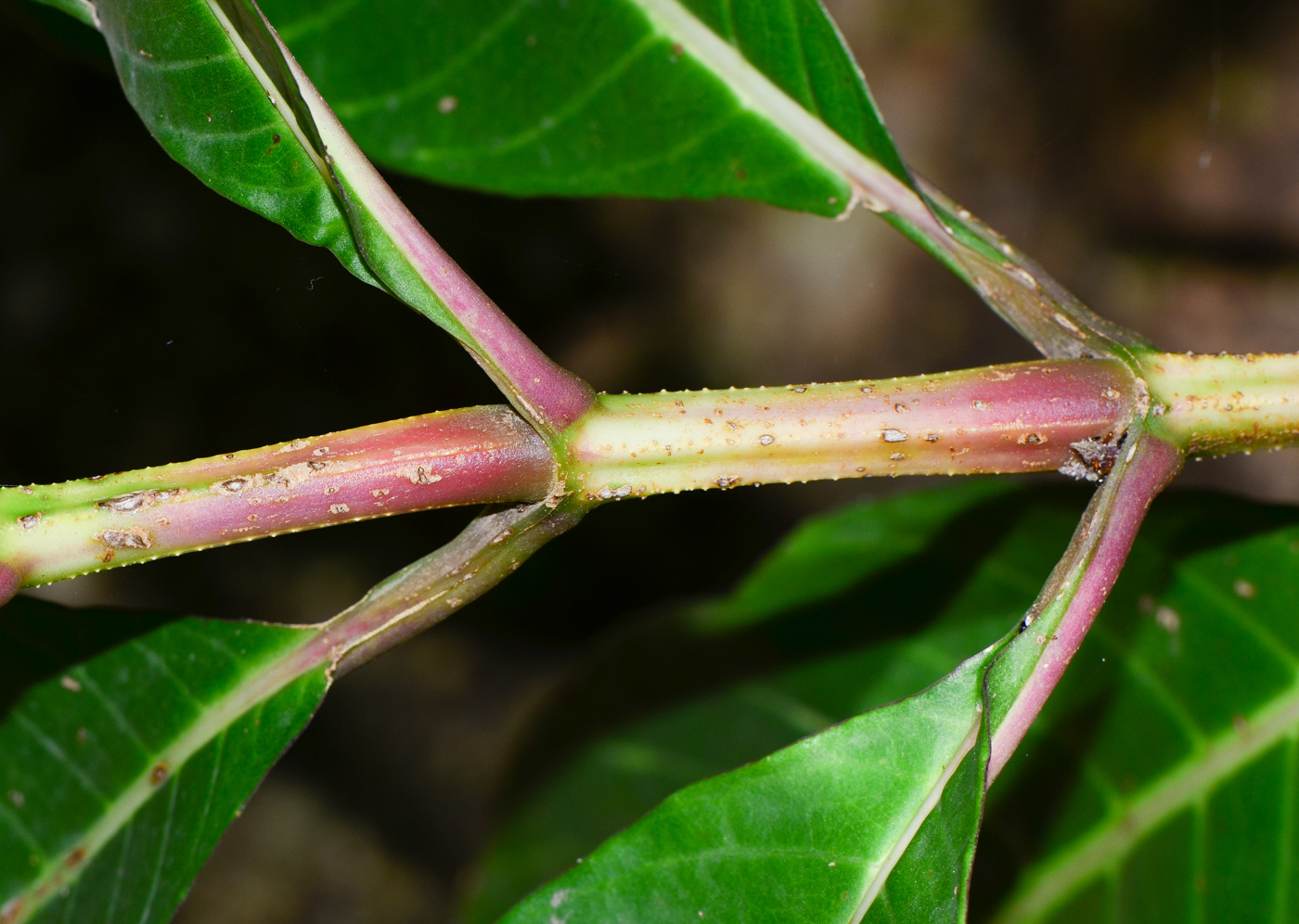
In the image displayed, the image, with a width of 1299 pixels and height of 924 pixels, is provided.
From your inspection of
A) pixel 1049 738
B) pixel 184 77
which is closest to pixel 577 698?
pixel 1049 738

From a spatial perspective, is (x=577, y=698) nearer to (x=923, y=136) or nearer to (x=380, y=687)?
(x=380, y=687)

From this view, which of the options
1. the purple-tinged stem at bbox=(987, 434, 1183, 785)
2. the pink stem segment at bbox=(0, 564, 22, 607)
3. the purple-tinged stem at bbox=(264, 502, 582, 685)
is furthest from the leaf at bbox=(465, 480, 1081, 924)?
the pink stem segment at bbox=(0, 564, 22, 607)

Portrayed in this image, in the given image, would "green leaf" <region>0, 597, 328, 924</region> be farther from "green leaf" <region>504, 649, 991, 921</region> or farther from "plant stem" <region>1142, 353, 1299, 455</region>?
"plant stem" <region>1142, 353, 1299, 455</region>

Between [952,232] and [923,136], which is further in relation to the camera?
[923,136]

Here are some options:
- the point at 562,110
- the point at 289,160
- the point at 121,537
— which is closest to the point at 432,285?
the point at 289,160

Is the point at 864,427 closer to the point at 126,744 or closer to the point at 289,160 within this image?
the point at 289,160
